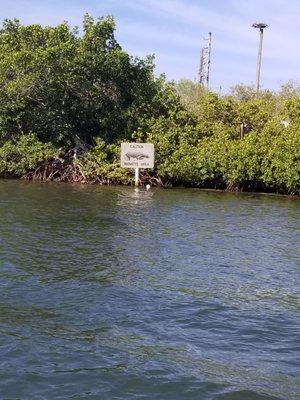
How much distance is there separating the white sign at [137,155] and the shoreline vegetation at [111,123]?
137 centimetres

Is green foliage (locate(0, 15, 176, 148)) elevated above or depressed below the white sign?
above

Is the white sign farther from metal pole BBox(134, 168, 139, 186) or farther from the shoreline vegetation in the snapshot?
the shoreline vegetation

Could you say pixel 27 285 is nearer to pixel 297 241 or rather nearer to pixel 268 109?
pixel 297 241

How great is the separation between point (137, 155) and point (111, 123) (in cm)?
506

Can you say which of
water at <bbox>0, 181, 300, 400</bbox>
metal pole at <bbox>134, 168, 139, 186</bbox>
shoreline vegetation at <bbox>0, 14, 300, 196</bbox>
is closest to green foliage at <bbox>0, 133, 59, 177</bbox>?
shoreline vegetation at <bbox>0, 14, 300, 196</bbox>

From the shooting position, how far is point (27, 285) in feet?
37.4

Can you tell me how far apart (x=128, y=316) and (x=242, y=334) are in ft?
6.39

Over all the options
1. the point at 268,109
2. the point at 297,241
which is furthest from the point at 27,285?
the point at 268,109

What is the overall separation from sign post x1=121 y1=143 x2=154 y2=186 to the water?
39.2 ft

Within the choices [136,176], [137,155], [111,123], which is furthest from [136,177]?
[111,123]

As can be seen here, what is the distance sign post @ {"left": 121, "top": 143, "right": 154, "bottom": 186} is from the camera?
1275 inches

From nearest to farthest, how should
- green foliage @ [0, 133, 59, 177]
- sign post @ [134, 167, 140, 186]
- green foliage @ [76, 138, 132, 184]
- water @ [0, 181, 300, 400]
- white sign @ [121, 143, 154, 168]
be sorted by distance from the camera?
water @ [0, 181, 300, 400] → white sign @ [121, 143, 154, 168] → sign post @ [134, 167, 140, 186] → green foliage @ [0, 133, 59, 177] → green foliage @ [76, 138, 132, 184]

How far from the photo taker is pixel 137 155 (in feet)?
106

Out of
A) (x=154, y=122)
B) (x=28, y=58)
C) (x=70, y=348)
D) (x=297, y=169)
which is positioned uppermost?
(x=28, y=58)
